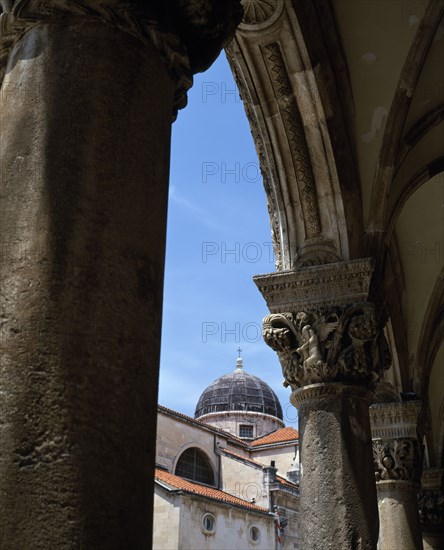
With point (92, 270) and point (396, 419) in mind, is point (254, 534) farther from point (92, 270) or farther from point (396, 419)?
point (92, 270)

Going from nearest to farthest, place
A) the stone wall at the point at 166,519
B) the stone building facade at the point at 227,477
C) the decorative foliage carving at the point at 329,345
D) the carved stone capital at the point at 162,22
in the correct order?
the carved stone capital at the point at 162,22
the decorative foliage carving at the point at 329,345
the stone wall at the point at 166,519
the stone building facade at the point at 227,477

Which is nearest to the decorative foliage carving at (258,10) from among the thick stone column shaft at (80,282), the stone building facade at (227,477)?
the thick stone column shaft at (80,282)

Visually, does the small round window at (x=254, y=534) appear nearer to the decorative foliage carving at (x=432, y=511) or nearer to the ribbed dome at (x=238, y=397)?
the ribbed dome at (x=238, y=397)

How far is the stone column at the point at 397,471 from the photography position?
751 centimetres

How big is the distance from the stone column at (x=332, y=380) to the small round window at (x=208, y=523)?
19042 millimetres

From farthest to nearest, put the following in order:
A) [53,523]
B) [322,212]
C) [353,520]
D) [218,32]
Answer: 1. [322,212]
2. [353,520]
3. [218,32]
4. [53,523]

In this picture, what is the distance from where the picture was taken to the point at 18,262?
1.79 m

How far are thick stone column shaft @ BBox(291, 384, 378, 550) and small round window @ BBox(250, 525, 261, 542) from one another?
70.9ft

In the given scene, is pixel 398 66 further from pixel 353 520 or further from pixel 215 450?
pixel 215 450

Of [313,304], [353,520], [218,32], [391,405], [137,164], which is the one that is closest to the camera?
[137,164]

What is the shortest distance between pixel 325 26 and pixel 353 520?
349 cm

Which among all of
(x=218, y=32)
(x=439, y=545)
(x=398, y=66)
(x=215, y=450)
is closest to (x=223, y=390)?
(x=215, y=450)

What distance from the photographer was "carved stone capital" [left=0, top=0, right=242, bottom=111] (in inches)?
81.5

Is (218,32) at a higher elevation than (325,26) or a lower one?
lower
